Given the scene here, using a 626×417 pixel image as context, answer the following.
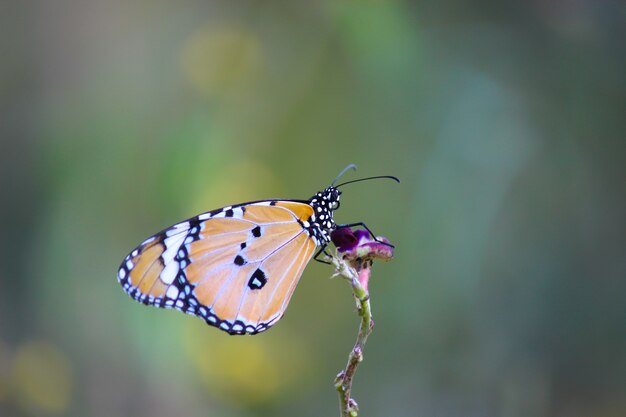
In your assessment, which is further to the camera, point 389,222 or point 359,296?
point 389,222

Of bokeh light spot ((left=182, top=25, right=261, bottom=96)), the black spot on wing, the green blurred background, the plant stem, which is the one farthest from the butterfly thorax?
bokeh light spot ((left=182, top=25, right=261, bottom=96))

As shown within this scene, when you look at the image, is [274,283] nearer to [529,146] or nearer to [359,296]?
[359,296]

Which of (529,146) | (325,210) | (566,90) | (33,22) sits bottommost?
(325,210)

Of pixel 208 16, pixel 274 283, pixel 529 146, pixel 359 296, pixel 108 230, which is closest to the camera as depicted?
pixel 359 296

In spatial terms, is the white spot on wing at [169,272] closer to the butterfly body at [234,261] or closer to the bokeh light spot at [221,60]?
the butterfly body at [234,261]

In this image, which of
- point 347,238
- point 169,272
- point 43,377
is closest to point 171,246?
point 169,272

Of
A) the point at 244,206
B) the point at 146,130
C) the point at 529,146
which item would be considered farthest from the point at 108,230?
the point at 529,146

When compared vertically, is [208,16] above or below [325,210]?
above
